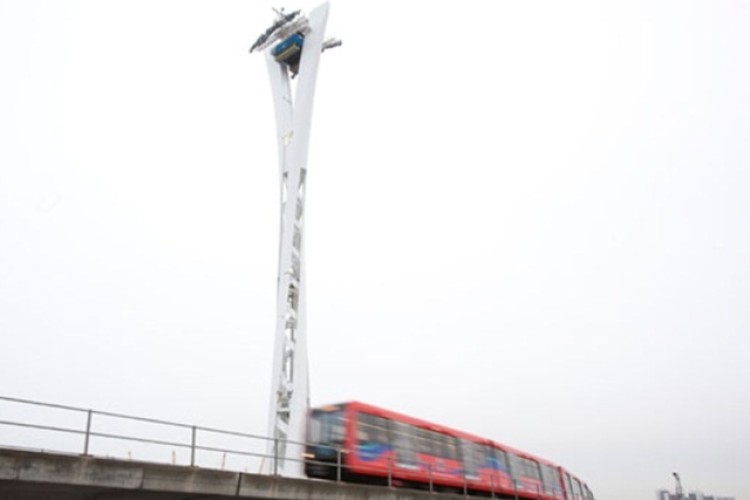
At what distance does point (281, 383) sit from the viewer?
31297mm

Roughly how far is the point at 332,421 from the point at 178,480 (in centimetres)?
900

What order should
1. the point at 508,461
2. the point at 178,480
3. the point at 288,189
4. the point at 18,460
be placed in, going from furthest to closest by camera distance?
the point at 288,189 < the point at 508,461 < the point at 178,480 < the point at 18,460

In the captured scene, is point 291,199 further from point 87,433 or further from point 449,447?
point 87,433

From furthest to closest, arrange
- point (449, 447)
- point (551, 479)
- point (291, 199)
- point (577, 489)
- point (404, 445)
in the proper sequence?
1. point (577, 489)
2. point (551, 479)
3. point (291, 199)
4. point (449, 447)
5. point (404, 445)

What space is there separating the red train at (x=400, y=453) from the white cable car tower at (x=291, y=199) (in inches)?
119

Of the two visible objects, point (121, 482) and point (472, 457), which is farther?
point (472, 457)

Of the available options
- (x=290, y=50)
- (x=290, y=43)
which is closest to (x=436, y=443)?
(x=290, y=50)

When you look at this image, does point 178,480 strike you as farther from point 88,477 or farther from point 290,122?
point 290,122

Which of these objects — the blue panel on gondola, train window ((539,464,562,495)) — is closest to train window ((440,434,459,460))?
train window ((539,464,562,495))

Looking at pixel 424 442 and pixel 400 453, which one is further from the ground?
pixel 424 442

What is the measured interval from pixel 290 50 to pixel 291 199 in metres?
10.7

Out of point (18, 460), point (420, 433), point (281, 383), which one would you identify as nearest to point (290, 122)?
point (281, 383)

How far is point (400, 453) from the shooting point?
71.5 ft

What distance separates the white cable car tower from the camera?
1202 inches
